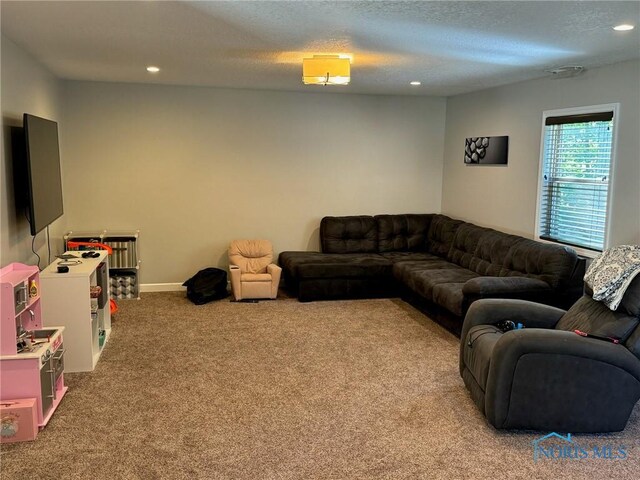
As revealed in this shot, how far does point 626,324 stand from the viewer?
324 centimetres

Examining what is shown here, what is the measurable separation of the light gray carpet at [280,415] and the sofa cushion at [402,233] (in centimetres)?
182

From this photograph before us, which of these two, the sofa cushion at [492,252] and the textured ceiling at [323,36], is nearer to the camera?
the textured ceiling at [323,36]

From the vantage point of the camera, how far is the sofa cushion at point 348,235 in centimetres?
672

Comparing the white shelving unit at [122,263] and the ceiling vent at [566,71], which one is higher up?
the ceiling vent at [566,71]

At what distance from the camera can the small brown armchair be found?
6.00m

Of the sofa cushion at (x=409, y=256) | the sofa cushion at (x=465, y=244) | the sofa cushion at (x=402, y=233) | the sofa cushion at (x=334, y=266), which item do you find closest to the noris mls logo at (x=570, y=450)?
the sofa cushion at (x=465, y=244)

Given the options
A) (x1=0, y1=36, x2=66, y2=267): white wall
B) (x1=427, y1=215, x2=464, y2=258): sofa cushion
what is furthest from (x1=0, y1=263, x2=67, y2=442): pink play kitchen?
(x1=427, y1=215, x2=464, y2=258): sofa cushion

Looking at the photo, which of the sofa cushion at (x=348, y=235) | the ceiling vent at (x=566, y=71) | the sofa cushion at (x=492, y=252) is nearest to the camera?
the ceiling vent at (x=566, y=71)

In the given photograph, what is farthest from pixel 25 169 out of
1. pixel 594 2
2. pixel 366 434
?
pixel 594 2

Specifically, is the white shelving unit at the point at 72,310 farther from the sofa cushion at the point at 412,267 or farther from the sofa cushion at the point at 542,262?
the sofa cushion at the point at 542,262

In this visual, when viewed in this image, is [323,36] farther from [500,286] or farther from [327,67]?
[500,286]

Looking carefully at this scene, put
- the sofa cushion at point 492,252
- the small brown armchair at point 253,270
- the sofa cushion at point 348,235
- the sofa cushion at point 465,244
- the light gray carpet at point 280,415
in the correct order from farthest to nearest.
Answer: the sofa cushion at point 348,235 → the small brown armchair at point 253,270 → the sofa cushion at point 465,244 → the sofa cushion at point 492,252 → the light gray carpet at point 280,415

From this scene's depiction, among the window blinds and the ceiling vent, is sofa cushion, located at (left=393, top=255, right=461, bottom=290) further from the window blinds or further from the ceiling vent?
the ceiling vent

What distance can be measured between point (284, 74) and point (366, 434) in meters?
3.36
